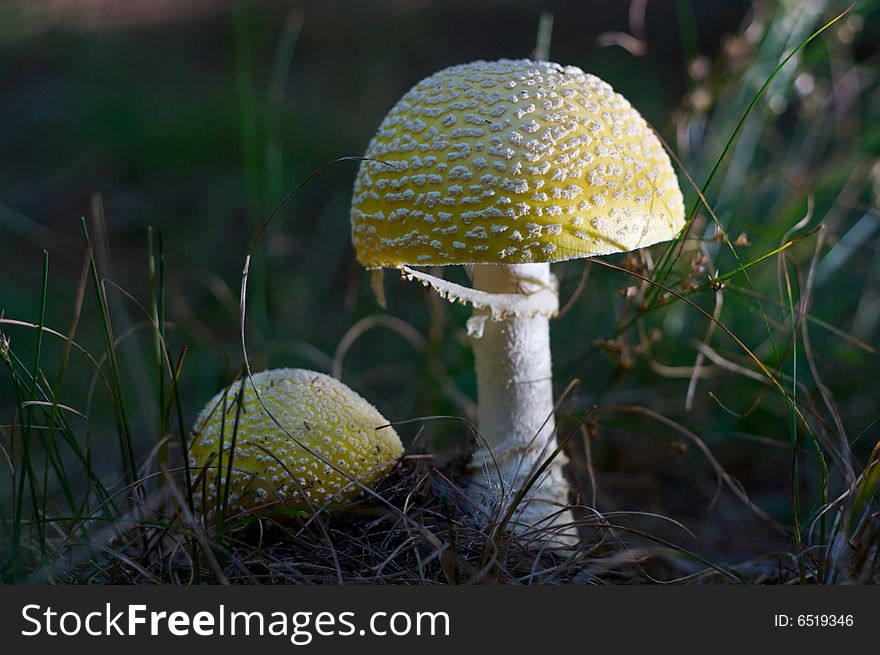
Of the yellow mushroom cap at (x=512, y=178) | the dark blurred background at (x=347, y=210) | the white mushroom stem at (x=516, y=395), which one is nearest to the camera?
the yellow mushroom cap at (x=512, y=178)

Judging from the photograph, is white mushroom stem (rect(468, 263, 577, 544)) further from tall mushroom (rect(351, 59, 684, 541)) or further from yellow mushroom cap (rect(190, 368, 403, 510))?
yellow mushroom cap (rect(190, 368, 403, 510))

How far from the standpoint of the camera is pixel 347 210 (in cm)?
590

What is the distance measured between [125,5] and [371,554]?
458 inches

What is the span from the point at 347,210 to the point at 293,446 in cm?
406

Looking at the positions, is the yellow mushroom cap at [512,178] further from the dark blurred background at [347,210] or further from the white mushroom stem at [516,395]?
the white mushroom stem at [516,395]

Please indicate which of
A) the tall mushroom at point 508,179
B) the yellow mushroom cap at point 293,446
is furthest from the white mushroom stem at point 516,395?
the yellow mushroom cap at point 293,446

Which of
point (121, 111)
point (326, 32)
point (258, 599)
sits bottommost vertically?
point (258, 599)

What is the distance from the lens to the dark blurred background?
9.84 feet

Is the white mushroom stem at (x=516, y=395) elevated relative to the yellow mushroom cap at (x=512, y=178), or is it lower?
lower

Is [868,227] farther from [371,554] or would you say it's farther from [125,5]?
[125,5]

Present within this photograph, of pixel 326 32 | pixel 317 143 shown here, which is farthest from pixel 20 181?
pixel 326 32

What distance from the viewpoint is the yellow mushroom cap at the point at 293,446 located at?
2025mm

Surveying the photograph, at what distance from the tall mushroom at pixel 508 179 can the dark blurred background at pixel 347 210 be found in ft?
1.09

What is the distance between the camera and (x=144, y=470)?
2.29 meters
